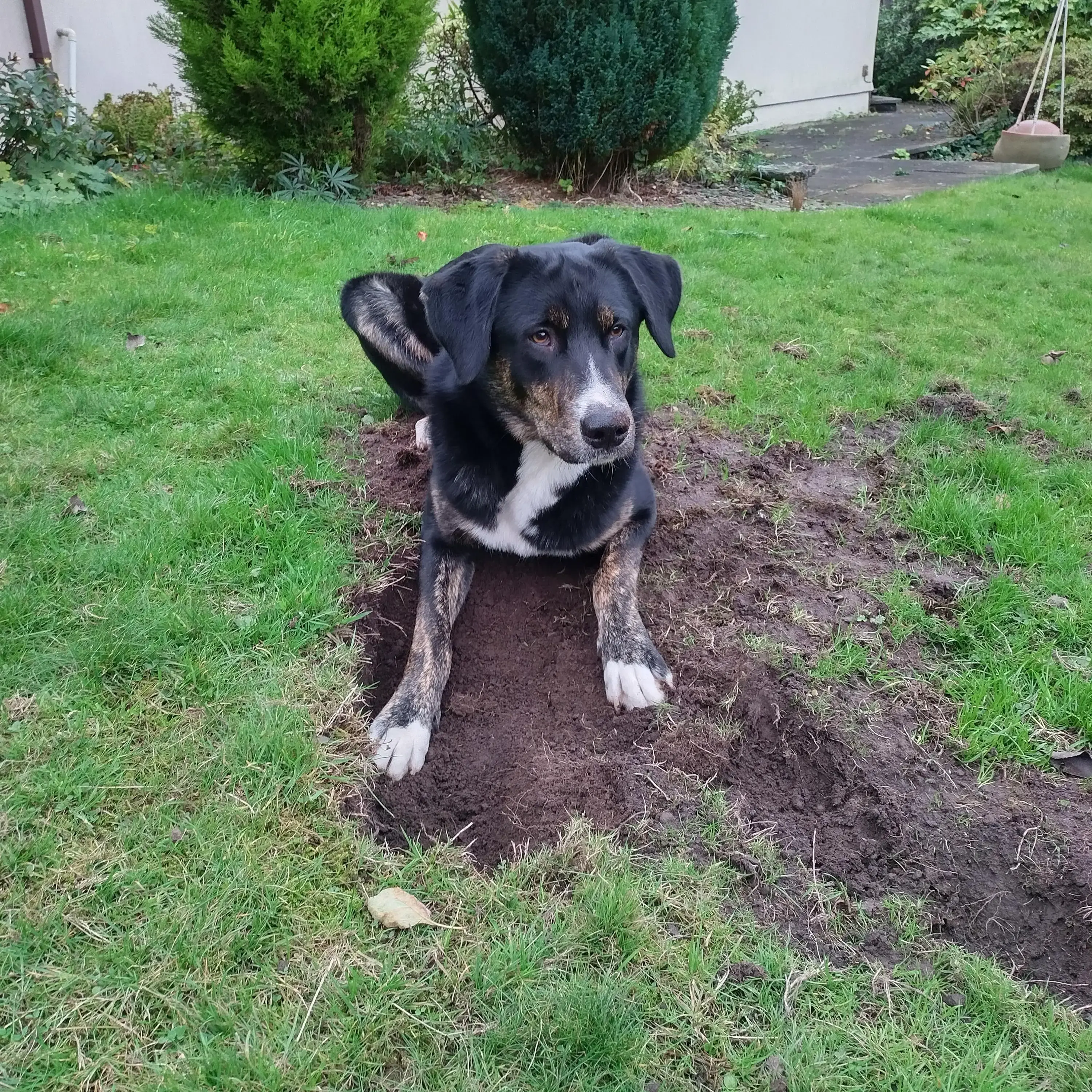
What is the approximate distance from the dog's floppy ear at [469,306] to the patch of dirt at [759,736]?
2.69 ft

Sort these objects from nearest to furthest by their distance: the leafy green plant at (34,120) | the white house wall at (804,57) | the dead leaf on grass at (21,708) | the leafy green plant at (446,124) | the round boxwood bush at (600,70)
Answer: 1. the dead leaf on grass at (21,708)
2. the leafy green plant at (34,120)
3. the round boxwood bush at (600,70)
4. the leafy green plant at (446,124)
5. the white house wall at (804,57)

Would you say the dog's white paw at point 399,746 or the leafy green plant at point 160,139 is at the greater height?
the leafy green plant at point 160,139

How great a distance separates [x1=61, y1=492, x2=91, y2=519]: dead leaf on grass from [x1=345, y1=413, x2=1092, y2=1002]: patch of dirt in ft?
3.58

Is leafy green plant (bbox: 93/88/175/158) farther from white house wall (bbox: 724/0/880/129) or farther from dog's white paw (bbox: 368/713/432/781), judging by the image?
white house wall (bbox: 724/0/880/129)

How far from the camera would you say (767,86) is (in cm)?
1537

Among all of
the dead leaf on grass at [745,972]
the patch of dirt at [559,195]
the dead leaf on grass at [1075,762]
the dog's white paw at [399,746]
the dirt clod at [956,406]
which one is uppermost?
the patch of dirt at [559,195]

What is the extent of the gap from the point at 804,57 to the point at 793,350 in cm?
1455

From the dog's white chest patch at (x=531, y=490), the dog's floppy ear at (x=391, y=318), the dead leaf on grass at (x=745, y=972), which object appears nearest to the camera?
the dead leaf on grass at (x=745, y=972)

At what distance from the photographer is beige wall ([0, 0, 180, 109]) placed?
802cm

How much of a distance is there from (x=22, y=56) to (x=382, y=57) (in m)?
3.91

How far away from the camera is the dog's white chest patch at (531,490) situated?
2820mm

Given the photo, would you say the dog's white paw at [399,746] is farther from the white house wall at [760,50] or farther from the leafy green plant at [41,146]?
the white house wall at [760,50]

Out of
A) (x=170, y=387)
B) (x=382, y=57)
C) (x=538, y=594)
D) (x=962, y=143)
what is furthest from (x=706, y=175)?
(x=538, y=594)

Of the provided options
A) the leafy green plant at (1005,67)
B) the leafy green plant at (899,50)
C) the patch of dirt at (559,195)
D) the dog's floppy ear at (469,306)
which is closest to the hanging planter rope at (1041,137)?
the leafy green plant at (1005,67)
